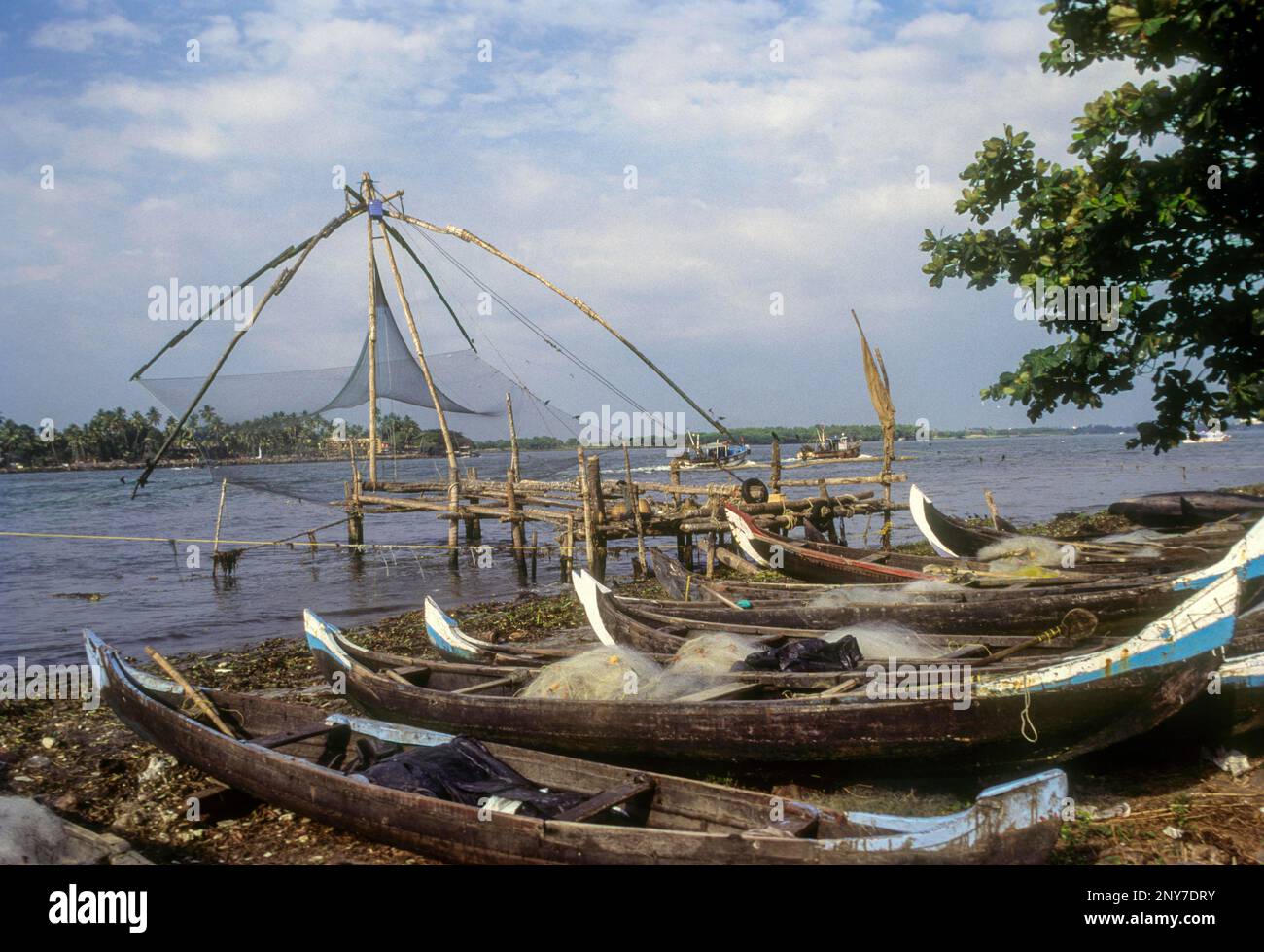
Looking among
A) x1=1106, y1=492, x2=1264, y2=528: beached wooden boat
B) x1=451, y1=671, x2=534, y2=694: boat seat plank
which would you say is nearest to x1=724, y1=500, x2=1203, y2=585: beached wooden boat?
x1=451, y1=671, x2=534, y2=694: boat seat plank

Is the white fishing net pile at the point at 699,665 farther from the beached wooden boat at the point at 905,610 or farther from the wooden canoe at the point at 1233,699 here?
the wooden canoe at the point at 1233,699

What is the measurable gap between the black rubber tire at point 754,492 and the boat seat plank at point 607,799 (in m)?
10.7

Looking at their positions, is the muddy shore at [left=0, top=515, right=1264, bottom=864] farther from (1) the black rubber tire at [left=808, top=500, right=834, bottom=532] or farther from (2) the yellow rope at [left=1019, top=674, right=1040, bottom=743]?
(1) the black rubber tire at [left=808, top=500, right=834, bottom=532]

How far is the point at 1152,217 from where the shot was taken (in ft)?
27.1

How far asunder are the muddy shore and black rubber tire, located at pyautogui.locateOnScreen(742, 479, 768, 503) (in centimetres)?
975

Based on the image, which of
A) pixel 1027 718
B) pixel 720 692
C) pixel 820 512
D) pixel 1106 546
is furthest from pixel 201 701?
pixel 820 512

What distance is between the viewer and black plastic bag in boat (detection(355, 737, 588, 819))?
4.62m

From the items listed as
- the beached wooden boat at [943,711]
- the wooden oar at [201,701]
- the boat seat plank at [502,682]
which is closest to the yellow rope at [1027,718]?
the beached wooden boat at [943,711]

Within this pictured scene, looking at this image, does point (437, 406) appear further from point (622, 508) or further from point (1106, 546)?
point (1106, 546)

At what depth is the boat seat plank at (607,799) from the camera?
4.23 m

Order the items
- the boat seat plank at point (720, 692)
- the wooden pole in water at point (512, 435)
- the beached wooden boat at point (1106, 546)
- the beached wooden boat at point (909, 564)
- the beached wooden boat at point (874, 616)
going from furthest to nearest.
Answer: the wooden pole in water at point (512, 435) → the beached wooden boat at point (1106, 546) → the beached wooden boat at point (909, 564) → the beached wooden boat at point (874, 616) → the boat seat plank at point (720, 692)

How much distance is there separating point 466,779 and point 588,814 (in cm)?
103
